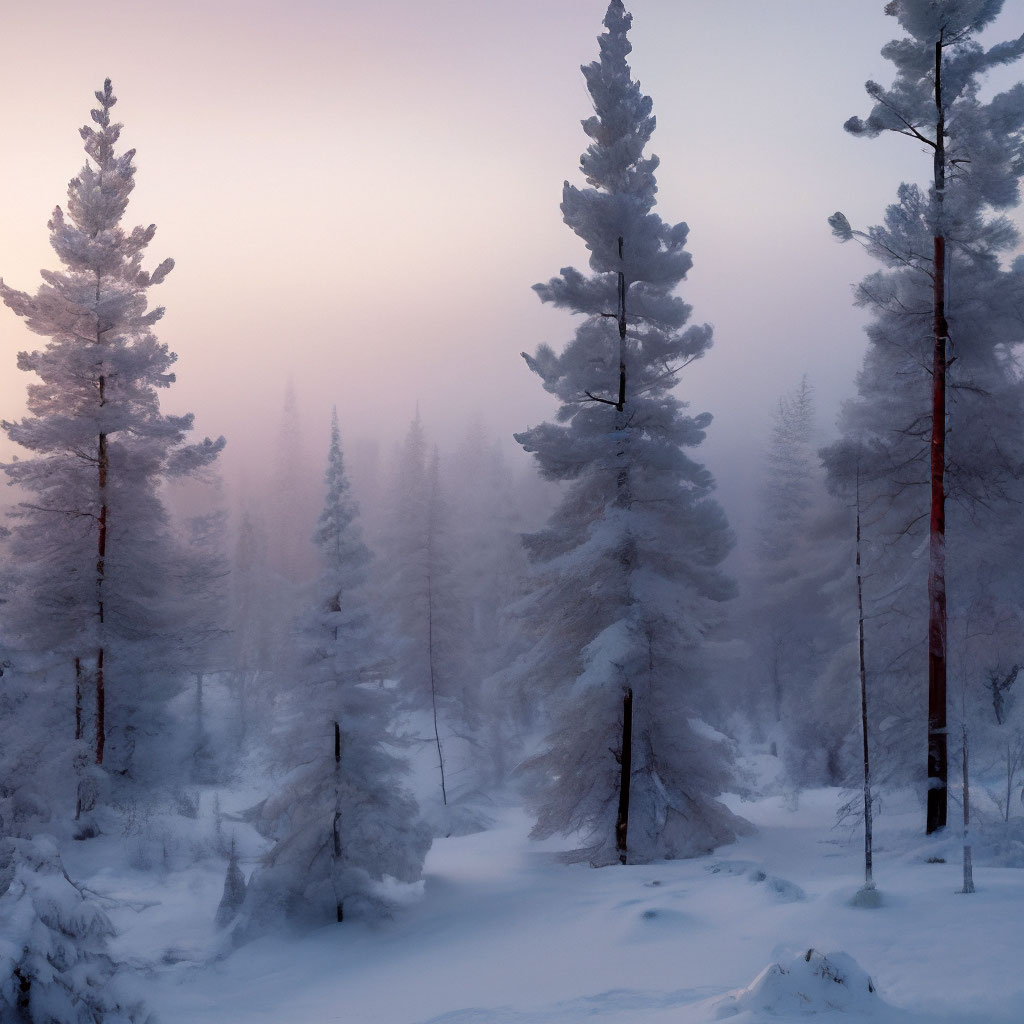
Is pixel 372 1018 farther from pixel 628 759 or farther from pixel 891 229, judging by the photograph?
pixel 891 229

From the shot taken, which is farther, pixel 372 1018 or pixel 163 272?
pixel 163 272

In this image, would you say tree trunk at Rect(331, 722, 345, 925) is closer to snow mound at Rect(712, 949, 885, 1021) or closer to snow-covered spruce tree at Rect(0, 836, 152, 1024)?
snow-covered spruce tree at Rect(0, 836, 152, 1024)

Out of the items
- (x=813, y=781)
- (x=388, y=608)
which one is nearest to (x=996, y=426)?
(x=813, y=781)

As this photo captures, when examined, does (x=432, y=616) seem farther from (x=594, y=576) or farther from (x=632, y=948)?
(x=632, y=948)

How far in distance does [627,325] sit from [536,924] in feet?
35.5

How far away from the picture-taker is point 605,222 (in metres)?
14.4

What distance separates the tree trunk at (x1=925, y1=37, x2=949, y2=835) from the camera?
11.9m

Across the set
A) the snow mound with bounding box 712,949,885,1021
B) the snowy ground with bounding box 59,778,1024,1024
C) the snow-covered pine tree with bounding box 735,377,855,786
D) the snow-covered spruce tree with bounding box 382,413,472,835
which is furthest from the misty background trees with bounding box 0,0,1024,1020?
the snow-covered spruce tree with bounding box 382,413,472,835

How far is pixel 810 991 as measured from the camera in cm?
573

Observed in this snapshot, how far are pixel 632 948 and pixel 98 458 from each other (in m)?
16.6

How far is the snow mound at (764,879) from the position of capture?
9.79 metres

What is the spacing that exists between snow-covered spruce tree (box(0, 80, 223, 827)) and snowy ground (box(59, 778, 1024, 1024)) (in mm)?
5215

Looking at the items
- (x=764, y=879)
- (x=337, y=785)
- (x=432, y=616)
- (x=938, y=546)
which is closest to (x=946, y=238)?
(x=938, y=546)

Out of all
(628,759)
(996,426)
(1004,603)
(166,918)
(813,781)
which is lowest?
(813,781)
